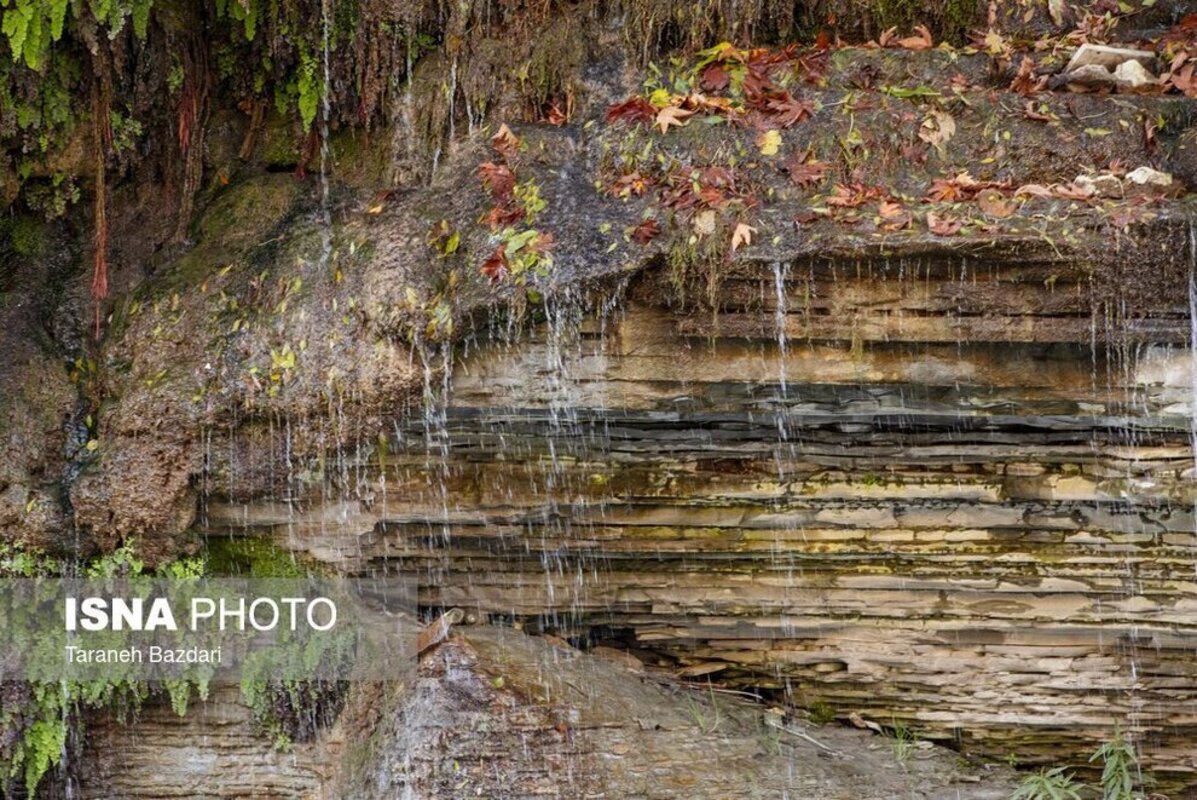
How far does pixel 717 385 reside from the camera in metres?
5.66

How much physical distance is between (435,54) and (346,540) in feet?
9.28

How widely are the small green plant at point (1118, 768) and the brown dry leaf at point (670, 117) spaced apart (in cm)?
433

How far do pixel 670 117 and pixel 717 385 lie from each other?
140cm

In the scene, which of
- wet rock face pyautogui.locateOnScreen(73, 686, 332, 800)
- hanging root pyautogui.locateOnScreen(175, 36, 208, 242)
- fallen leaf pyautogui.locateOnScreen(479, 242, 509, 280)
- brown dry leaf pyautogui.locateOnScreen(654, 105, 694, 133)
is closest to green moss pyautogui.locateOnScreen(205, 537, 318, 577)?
wet rock face pyautogui.locateOnScreen(73, 686, 332, 800)

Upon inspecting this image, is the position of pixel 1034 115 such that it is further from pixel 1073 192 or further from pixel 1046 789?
pixel 1046 789

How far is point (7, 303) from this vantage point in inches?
269

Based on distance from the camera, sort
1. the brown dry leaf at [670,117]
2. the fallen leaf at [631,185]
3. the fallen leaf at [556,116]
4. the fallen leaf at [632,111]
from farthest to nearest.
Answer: the fallen leaf at [556,116], the fallen leaf at [632,111], the brown dry leaf at [670,117], the fallen leaf at [631,185]

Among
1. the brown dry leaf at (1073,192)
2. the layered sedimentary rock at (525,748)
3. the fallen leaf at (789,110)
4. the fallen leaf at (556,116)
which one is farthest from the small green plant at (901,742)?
the fallen leaf at (556,116)

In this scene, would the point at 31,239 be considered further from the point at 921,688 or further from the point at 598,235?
the point at 921,688

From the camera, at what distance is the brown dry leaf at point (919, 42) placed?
20.5 feet

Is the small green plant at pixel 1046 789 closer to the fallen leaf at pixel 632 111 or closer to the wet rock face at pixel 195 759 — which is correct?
the wet rock face at pixel 195 759

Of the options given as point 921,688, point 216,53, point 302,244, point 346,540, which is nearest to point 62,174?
point 216,53

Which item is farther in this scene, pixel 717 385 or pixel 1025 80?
pixel 1025 80

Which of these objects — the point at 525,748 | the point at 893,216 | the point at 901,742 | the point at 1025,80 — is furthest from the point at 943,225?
the point at 525,748
